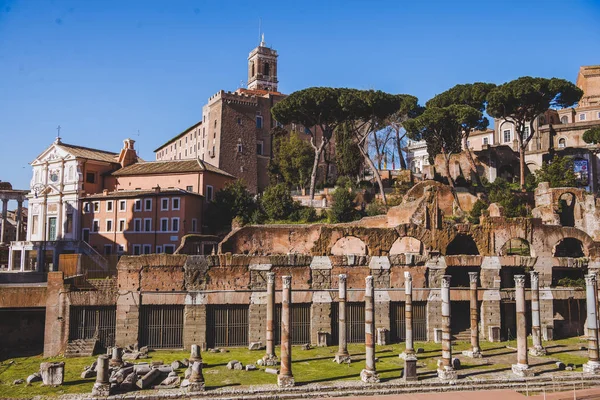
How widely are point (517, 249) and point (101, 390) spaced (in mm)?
23704

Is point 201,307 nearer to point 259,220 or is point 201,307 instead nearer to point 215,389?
point 215,389

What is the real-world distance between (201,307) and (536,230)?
16053 mm

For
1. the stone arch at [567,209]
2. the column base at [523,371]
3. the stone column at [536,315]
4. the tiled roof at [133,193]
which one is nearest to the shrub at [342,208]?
the tiled roof at [133,193]

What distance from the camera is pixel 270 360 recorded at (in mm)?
18750

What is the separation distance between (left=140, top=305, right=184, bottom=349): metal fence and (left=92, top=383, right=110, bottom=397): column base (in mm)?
5830

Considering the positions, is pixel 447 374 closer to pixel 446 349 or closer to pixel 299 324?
pixel 446 349

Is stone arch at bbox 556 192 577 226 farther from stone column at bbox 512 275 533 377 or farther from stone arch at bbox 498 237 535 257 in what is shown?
Result: stone column at bbox 512 275 533 377

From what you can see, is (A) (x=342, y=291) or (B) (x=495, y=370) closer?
(B) (x=495, y=370)

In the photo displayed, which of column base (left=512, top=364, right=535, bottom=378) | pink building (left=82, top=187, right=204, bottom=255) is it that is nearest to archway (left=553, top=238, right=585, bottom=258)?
column base (left=512, top=364, right=535, bottom=378)

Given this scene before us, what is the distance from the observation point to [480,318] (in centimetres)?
2402

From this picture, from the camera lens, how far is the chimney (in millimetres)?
47188

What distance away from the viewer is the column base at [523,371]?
1738cm

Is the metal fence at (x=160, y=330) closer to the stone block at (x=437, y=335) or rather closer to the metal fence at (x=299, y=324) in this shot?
the metal fence at (x=299, y=324)

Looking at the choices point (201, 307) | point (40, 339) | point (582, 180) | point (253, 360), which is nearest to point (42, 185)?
point (40, 339)
